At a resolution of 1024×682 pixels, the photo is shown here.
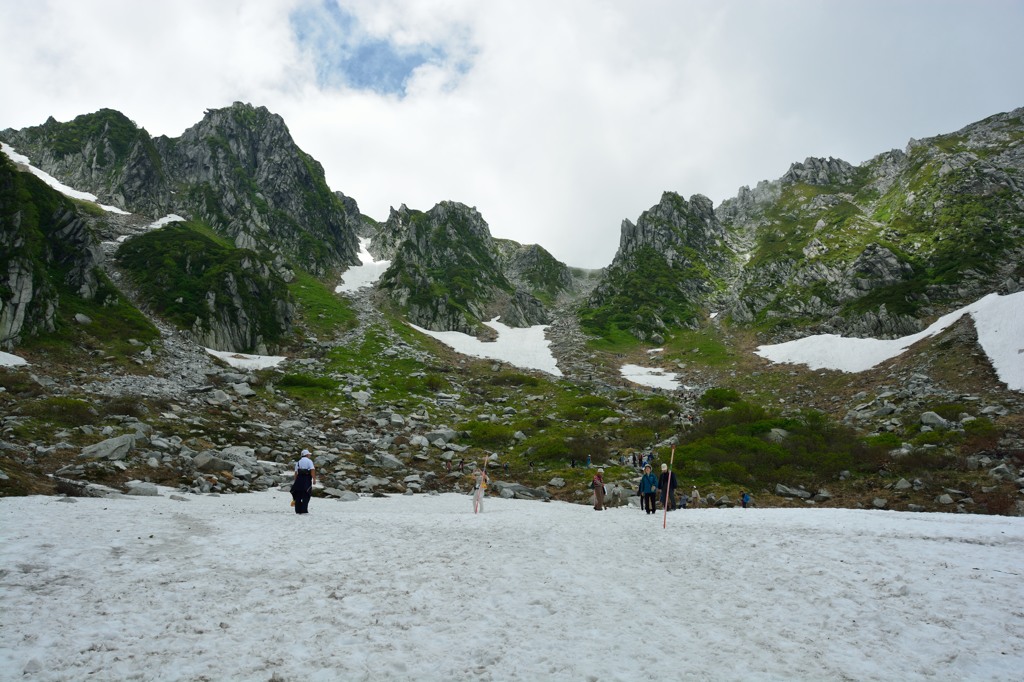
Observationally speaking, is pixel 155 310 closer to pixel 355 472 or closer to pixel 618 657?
pixel 355 472

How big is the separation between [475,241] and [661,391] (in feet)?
371

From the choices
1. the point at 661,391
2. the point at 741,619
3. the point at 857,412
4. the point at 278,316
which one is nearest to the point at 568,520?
the point at 741,619

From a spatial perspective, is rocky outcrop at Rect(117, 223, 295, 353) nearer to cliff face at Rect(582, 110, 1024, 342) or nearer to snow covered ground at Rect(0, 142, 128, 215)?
snow covered ground at Rect(0, 142, 128, 215)

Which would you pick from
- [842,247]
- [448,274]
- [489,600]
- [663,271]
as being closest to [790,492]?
[489,600]

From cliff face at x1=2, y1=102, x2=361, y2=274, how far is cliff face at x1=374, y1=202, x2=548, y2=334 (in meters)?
19.0

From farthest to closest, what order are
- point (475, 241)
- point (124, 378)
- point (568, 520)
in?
point (475, 241)
point (124, 378)
point (568, 520)

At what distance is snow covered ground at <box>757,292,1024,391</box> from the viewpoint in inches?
1563

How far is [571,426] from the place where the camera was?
1848 inches

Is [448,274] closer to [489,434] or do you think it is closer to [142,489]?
[489,434]

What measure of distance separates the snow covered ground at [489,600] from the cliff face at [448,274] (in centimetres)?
8881

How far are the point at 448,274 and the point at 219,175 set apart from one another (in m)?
64.9

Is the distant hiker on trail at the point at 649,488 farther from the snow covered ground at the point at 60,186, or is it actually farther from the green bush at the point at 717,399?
the snow covered ground at the point at 60,186

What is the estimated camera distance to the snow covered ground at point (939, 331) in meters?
39.7

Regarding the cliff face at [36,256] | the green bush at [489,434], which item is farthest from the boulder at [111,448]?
the green bush at [489,434]
